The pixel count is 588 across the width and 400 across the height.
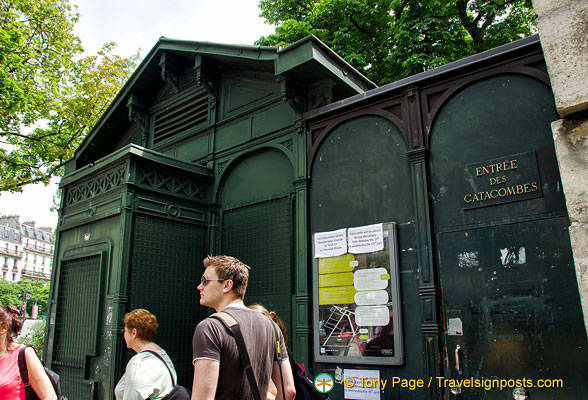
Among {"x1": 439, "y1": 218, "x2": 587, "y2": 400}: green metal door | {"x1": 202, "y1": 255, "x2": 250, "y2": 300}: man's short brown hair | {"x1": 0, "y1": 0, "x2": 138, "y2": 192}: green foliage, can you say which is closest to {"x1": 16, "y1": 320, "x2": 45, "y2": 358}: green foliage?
{"x1": 0, "y1": 0, "x2": 138, "y2": 192}: green foliage

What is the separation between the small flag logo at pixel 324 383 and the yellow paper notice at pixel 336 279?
1.20m

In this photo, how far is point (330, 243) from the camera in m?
6.51

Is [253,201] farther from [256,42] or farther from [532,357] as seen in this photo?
[256,42]

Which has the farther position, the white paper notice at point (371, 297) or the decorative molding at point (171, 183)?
the decorative molding at point (171, 183)

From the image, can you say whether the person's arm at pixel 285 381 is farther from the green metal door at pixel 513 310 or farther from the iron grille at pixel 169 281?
the iron grille at pixel 169 281

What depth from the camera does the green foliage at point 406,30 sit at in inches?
540

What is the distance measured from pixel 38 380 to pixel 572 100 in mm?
4346

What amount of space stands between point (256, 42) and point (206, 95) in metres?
9.39

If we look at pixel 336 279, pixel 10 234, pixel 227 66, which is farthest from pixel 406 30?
pixel 10 234

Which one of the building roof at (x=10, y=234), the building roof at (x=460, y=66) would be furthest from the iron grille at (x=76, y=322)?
the building roof at (x=10, y=234)

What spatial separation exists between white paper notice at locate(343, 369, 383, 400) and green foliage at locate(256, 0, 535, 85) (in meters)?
9.66

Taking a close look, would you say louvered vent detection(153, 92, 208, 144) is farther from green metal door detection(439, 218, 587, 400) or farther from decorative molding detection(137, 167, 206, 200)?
green metal door detection(439, 218, 587, 400)

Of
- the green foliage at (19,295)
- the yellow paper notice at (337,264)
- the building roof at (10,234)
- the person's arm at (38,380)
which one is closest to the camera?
the person's arm at (38,380)

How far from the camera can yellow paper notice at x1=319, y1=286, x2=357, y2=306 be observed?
6.08 meters
